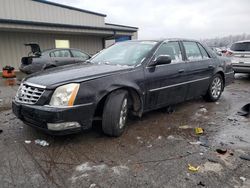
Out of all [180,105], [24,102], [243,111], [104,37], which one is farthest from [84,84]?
[104,37]

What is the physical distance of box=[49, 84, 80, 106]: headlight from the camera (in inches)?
110

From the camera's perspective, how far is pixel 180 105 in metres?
5.23

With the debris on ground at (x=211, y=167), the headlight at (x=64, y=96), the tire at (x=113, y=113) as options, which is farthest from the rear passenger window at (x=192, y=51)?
the headlight at (x=64, y=96)

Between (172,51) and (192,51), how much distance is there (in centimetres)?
76

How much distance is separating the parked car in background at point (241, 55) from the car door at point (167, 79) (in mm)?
5395

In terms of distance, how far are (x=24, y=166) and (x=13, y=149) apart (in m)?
0.55

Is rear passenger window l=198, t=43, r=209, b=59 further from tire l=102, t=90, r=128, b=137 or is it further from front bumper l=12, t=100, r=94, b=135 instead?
front bumper l=12, t=100, r=94, b=135

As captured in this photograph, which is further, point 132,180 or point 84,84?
point 84,84

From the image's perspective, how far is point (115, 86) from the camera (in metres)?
3.18

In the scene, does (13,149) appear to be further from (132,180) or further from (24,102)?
(132,180)

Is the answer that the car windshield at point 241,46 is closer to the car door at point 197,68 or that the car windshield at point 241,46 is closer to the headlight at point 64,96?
the car door at point 197,68

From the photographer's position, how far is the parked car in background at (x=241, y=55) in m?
8.41

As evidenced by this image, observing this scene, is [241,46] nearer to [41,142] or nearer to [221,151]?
[221,151]

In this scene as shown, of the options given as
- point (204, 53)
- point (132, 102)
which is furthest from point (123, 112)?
point (204, 53)
